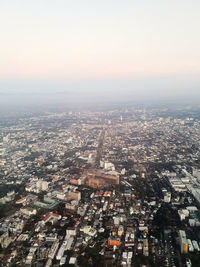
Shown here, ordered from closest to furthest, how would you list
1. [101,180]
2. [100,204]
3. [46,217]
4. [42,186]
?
1. [46,217]
2. [100,204]
3. [42,186]
4. [101,180]

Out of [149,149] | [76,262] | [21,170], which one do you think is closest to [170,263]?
[76,262]

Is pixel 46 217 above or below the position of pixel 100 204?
above

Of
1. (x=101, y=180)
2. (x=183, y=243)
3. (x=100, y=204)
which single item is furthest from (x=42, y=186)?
(x=183, y=243)

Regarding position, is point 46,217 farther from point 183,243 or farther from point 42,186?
point 183,243

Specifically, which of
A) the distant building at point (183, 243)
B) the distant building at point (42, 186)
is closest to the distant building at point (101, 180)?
the distant building at point (42, 186)

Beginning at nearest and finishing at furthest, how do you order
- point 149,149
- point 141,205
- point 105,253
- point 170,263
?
point 170,263, point 105,253, point 141,205, point 149,149

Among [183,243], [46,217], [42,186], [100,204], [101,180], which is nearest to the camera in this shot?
[183,243]

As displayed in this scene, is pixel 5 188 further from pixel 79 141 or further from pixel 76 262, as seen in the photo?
pixel 79 141

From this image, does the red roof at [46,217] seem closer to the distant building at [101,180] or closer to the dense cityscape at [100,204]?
the dense cityscape at [100,204]
